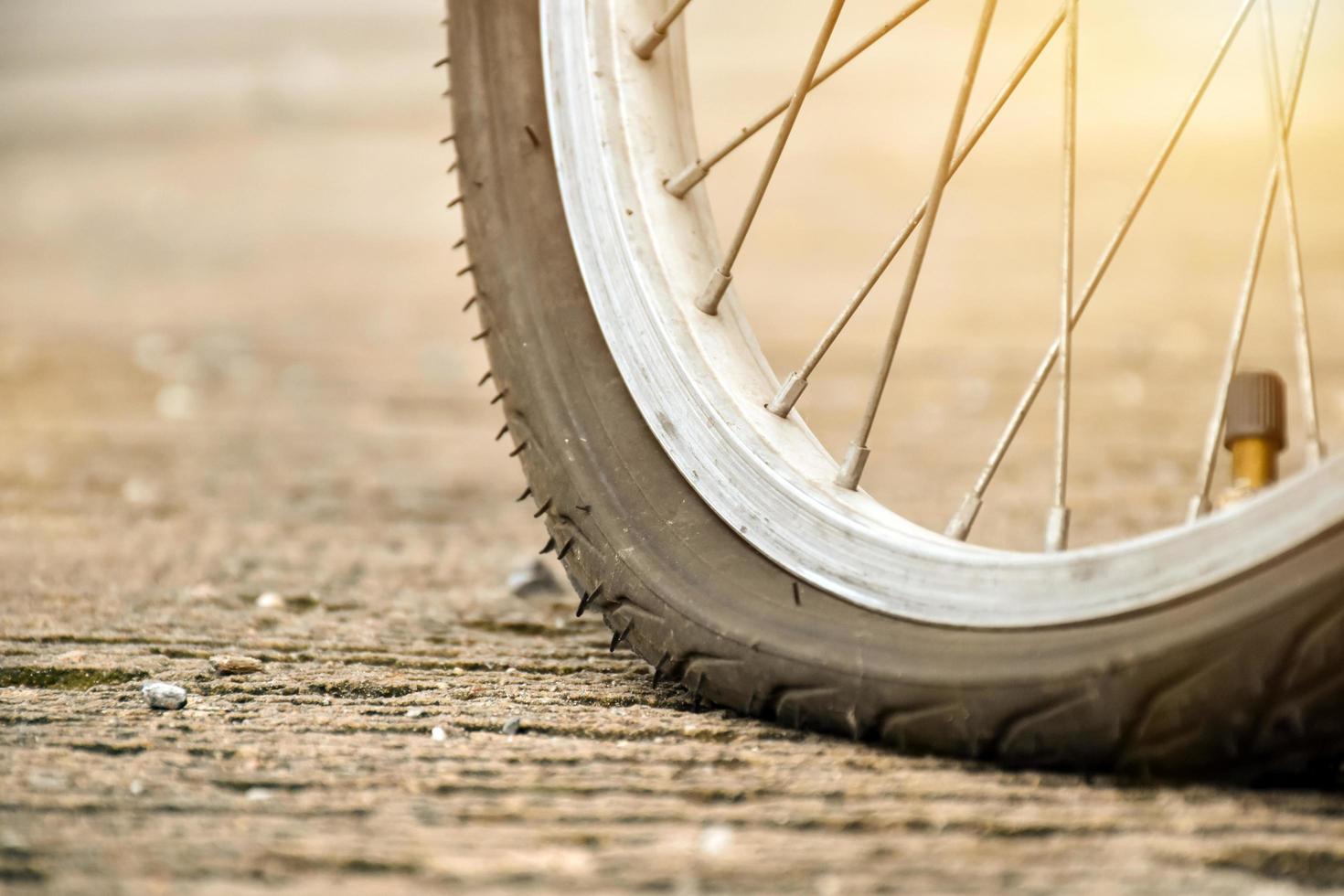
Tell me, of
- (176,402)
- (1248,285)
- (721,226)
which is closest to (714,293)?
(1248,285)

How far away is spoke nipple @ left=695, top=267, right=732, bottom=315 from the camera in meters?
0.95

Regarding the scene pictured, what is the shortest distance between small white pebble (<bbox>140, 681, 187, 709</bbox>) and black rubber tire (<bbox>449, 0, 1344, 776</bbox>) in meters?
0.30

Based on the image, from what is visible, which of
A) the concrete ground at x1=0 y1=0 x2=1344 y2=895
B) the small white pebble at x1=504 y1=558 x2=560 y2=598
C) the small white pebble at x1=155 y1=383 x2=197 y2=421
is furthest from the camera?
the small white pebble at x1=155 y1=383 x2=197 y2=421

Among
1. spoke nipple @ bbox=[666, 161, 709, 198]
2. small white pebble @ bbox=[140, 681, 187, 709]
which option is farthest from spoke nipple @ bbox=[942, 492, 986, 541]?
small white pebble @ bbox=[140, 681, 187, 709]

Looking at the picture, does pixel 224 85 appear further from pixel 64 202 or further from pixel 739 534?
pixel 739 534

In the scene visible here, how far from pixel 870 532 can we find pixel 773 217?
295 cm

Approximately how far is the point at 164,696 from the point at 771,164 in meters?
0.59

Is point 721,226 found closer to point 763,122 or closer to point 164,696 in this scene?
point 763,122

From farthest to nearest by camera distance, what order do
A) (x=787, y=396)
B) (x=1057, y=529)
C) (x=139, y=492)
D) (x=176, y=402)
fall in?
(x=176, y=402)
(x=139, y=492)
(x=787, y=396)
(x=1057, y=529)

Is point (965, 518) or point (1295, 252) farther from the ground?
point (1295, 252)

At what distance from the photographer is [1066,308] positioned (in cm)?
83

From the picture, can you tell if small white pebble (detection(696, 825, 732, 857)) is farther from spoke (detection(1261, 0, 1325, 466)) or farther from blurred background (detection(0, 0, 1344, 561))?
blurred background (detection(0, 0, 1344, 561))

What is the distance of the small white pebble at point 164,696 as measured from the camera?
2.94ft

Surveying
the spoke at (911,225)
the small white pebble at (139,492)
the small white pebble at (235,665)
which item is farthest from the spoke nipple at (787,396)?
the small white pebble at (139,492)
